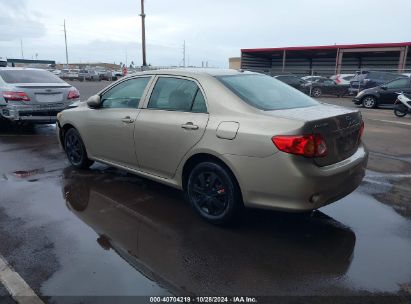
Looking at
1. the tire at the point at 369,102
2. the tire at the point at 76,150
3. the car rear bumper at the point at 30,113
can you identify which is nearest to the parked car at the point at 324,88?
the tire at the point at 369,102

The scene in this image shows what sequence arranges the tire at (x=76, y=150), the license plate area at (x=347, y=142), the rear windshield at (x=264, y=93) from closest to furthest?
1. the license plate area at (x=347, y=142)
2. the rear windshield at (x=264, y=93)
3. the tire at (x=76, y=150)

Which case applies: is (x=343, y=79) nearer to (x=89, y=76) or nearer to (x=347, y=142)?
(x=347, y=142)

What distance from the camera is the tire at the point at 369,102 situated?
56.2 ft

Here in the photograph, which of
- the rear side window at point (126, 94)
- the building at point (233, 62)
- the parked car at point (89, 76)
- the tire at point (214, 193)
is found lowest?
the parked car at point (89, 76)

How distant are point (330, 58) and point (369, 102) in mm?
26057

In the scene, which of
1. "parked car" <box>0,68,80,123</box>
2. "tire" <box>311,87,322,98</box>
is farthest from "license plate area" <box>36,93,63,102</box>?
"tire" <box>311,87,322,98</box>

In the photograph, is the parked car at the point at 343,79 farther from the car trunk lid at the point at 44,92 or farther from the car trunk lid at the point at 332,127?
the car trunk lid at the point at 332,127

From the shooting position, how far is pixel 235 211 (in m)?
3.82

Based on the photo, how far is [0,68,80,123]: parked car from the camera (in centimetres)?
860

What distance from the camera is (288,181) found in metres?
3.40

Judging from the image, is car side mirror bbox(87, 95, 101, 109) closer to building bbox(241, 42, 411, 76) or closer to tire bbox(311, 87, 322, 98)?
tire bbox(311, 87, 322, 98)

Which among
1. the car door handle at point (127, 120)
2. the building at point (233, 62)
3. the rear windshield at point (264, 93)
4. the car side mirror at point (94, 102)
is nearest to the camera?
the rear windshield at point (264, 93)

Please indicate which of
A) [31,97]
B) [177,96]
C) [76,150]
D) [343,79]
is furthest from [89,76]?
[177,96]

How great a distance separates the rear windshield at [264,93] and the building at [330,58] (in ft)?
91.3
